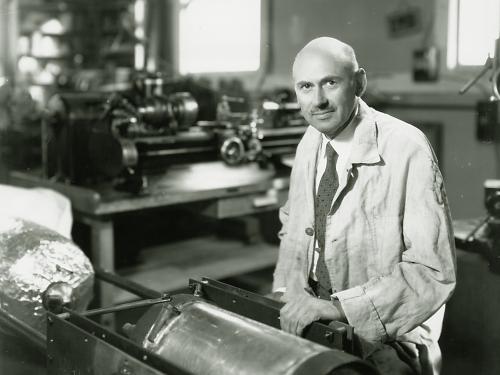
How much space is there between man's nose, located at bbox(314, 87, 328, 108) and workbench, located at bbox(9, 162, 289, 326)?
1423 mm

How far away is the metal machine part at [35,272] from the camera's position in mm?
2004

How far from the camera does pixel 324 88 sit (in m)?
1.54

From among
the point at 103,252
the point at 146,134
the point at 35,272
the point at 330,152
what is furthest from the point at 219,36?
the point at 330,152

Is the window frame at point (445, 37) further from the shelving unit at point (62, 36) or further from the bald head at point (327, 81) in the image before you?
the shelving unit at point (62, 36)

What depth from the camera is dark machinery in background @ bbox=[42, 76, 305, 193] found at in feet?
9.73

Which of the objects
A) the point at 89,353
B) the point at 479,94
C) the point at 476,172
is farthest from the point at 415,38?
the point at 89,353

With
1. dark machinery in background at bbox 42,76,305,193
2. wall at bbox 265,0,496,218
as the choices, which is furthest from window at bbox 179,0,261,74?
dark machinery in background at bbox 42,76,305,193

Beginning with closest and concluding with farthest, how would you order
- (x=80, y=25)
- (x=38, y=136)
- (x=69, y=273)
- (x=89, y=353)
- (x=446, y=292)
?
(x=89, y=353)
(x=446, y=292)
(x=69, y=273)
(x=38, y=136)
(x=80, y=25)

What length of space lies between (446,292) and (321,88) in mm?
547

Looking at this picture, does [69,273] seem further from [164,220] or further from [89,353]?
[164,220]

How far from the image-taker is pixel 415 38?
14.5ft

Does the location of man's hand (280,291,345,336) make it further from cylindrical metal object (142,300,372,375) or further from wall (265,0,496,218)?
wall (265,0,496,218)

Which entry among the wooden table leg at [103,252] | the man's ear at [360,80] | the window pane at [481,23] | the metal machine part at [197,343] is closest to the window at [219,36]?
the window pane at [481,23]

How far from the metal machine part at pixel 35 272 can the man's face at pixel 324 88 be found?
93 centimetres
